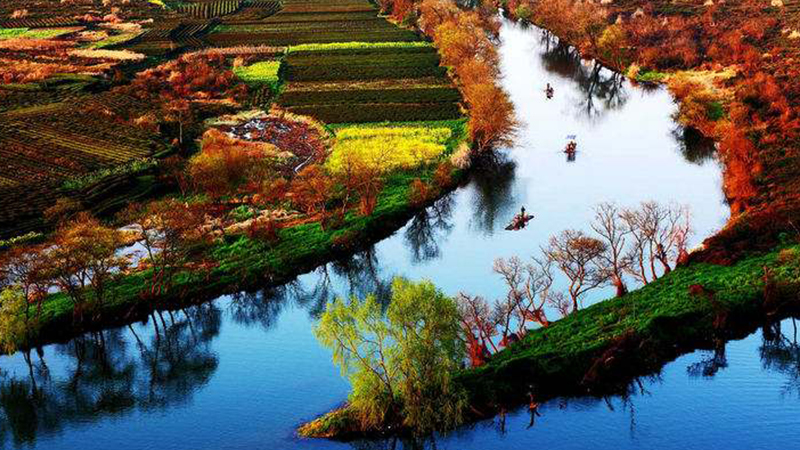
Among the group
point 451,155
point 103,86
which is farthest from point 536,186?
point 103,86

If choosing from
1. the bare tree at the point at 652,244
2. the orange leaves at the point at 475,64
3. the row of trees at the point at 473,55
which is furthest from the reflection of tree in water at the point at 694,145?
the bare tree at the point at 652,244

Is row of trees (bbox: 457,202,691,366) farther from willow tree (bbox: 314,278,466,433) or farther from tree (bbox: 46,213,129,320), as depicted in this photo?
tree (bbox: 46,213,129,320)

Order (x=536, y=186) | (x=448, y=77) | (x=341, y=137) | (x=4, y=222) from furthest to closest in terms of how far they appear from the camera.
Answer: (x=448, y=77), (x=341, y=137), (x=536, y=186), (x=4, y=222)

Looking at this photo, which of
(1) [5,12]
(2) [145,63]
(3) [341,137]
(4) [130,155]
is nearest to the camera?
(4) [130,155]

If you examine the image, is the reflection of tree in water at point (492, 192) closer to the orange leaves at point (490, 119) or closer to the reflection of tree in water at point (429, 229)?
the orange leaves at point (490, 119)

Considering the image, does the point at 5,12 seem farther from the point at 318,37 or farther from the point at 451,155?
the point at 451,155

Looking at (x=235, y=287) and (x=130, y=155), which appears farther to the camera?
(x=130, y=155)

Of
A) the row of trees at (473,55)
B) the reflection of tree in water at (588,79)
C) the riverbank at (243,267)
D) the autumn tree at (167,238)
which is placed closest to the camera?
the riverbank at (243,267)

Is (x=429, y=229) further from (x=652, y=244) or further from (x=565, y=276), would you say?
(x=652, y=244)
